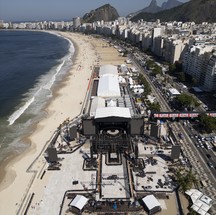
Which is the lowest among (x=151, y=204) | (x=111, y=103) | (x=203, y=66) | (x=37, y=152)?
(x=37, y=152)

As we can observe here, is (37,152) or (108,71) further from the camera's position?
(108,71)

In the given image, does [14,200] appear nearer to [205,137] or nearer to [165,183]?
[165,183]

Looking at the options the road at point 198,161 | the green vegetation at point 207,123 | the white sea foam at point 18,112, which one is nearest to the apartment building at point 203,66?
the green vegetation at point 207,123

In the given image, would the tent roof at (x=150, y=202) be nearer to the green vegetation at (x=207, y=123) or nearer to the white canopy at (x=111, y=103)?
the green vegetation at (x=207, y=123)

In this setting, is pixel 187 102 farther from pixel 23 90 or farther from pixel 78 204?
pixel 23 90

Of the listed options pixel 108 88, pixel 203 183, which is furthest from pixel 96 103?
pixel 203 183

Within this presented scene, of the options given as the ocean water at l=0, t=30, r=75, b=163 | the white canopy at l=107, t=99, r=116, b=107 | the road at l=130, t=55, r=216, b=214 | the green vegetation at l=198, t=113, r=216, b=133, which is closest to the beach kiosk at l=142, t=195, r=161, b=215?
the road at l=130, t=55, r=216, b=214

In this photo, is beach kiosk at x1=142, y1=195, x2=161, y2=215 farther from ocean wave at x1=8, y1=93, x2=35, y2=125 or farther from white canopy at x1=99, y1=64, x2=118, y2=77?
white canopy at x1=99, y1=64, x2=118, y2=77

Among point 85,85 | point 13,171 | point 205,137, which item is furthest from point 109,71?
point 13,171
